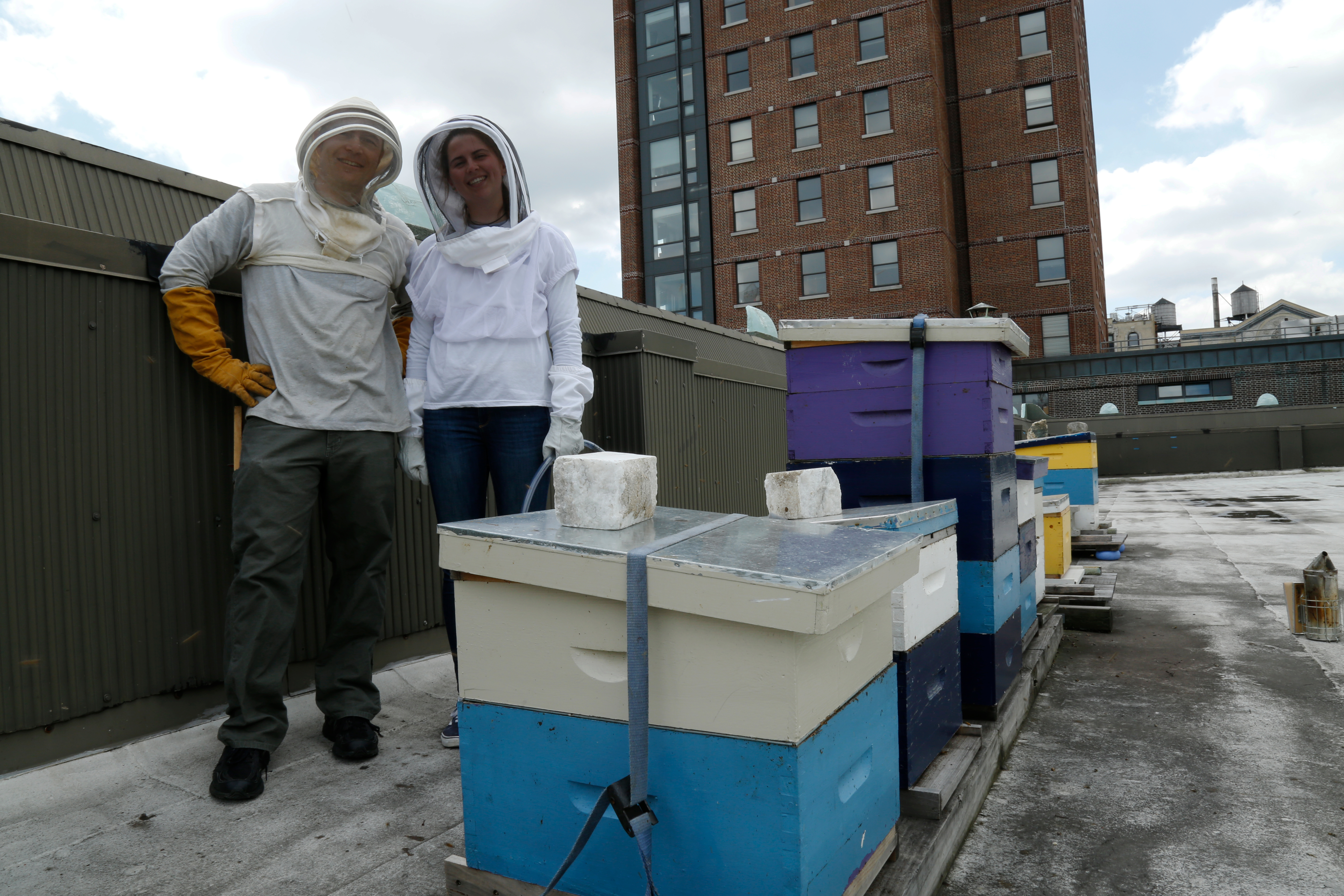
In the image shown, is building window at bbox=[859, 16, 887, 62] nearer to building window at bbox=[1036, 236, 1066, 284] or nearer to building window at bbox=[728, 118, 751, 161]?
building window at bbox=[728, 118, 751, 161]

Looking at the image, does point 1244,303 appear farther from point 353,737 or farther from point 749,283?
point 353,737

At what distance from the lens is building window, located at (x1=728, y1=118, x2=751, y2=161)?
27.3 m

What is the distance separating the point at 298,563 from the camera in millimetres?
2385

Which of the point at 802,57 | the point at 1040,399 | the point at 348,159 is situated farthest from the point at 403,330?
the point at 802,57

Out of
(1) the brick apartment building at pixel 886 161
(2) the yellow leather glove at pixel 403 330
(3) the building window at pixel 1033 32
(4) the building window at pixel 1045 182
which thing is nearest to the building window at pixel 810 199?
(1) the brick apartment building at pixel 886 161

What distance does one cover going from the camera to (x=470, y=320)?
2500 millimetres

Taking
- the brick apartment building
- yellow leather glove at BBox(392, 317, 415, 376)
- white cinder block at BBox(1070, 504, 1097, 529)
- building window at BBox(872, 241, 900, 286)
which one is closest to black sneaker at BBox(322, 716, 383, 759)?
yellow leather glove at BBox(392, 317, 415, 376)

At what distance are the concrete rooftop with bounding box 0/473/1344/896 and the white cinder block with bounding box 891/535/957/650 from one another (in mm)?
609

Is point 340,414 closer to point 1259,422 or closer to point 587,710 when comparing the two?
point 587,710

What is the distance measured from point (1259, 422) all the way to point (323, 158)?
27.3m

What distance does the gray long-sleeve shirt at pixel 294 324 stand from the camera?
2.37 meters

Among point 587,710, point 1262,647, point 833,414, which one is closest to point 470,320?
point 833,414

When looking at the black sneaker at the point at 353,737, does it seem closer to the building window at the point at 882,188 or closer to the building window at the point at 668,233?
the building window at the point at 882,188

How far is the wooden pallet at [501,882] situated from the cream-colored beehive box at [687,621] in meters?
0.37
